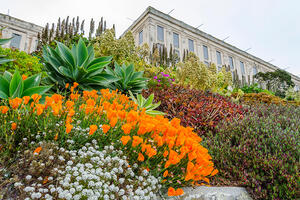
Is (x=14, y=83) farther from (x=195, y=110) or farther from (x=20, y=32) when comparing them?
(x=20, y=32)

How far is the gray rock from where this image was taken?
1.50 meters

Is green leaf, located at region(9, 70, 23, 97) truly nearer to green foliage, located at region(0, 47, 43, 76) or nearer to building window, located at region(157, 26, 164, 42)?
green foliage, located at region(0, 47, 43, 76)

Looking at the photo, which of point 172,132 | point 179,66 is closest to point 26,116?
point 172,132

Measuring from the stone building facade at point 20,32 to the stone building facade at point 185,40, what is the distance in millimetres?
12362

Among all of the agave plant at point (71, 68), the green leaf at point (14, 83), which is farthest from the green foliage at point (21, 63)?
the green leaf at point (14, 83)

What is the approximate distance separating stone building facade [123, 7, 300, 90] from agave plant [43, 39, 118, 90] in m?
19.7

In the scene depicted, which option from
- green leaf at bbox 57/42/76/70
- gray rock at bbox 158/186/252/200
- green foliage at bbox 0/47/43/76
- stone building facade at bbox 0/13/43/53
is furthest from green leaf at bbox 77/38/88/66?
stone building facade at bbox 0/13/43/53

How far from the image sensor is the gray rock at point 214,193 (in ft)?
4.92

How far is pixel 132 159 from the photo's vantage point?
1519 mm

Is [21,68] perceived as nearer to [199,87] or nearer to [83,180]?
[83,180]

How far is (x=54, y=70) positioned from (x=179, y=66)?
516 centimetres

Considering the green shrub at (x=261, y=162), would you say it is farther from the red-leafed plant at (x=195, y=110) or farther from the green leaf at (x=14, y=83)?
the green leaf at (x=14, y=83)

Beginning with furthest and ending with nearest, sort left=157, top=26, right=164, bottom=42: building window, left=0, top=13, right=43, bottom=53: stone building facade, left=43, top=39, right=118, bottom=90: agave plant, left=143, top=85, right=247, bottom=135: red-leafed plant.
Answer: left=157, top=26, right=164, bottom=42: building window, left=0, top=13, right=43, bottom=53: stone building facade, left=143, top=85, right=247, bottom=135: red-leafed plant, left=43, top=39, right=118, bottom=90: agave plant

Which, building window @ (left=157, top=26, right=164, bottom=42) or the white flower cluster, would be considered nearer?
the white flower cluster
